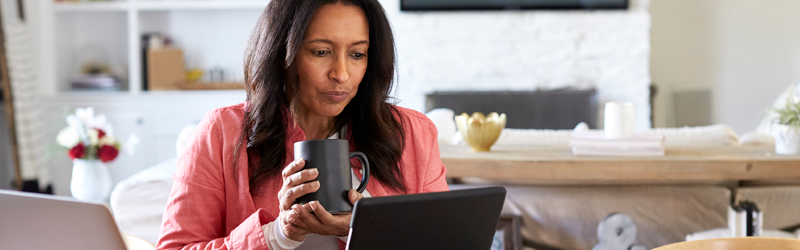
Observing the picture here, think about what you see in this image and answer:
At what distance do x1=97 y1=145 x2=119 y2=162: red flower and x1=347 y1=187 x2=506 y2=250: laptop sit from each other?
1.58m

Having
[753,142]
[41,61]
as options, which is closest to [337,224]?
[753,142]

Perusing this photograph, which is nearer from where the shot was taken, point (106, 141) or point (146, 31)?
point (106, 141)

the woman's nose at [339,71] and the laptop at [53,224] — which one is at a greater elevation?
the woman's nose at [339,71]

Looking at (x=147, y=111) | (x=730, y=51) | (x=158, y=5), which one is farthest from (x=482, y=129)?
(x=730, y=51)

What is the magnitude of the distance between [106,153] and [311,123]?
1243 millimetres

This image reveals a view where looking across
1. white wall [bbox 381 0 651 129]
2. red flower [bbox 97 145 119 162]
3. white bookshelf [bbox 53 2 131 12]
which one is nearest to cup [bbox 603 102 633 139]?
red flower [bbox 97 145 119 162]

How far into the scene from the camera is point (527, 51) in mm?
3936

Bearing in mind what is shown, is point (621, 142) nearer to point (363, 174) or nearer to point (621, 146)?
point (621, 146)

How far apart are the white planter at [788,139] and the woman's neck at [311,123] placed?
118 centimetres

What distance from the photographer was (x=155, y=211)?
4.85 ft

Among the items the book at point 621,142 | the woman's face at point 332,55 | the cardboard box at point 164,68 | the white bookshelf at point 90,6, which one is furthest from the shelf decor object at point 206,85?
the woman's face at point 332,55

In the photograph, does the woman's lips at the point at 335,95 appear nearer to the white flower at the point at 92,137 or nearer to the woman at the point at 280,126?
the woman at the point at 280,126

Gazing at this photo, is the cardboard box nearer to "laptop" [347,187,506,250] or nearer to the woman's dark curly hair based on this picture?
the woman's dark curly hair

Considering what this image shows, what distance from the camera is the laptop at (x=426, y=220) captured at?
2.18 ft
